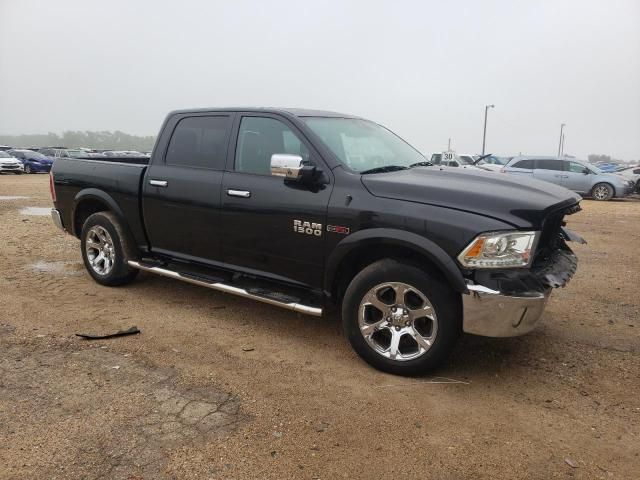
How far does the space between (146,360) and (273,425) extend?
1.35m

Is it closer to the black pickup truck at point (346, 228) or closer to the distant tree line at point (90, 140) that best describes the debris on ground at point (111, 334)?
the black pickup truck at point (346, 228)

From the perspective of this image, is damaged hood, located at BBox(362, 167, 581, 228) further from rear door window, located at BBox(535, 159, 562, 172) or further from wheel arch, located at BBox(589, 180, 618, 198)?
wheel arch, located at BBox(589, 180, 618, 198)

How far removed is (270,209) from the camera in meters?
4.18

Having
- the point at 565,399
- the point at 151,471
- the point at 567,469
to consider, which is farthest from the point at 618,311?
the point at 151,471

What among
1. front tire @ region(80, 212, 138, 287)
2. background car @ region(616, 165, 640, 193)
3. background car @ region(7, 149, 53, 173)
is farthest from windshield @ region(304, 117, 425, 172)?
background car @ region(7, 149, 53, 173)

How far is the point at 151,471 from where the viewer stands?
259cm

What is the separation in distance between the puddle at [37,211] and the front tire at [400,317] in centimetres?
1011

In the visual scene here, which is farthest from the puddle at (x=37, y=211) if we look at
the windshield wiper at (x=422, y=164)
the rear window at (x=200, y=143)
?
the windshield wiper at (x=422, y=164)

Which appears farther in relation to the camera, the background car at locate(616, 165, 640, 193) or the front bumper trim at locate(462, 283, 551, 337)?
the background car at locate(616, 165, 640, 193)

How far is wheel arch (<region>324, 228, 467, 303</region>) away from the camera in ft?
11.0

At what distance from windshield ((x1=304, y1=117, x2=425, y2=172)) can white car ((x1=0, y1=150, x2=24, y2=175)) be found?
30518mm

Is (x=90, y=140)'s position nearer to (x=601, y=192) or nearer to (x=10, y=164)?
(x=10, y=164)

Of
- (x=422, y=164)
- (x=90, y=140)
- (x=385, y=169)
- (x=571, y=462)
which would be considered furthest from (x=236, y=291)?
(x=90, y=140)

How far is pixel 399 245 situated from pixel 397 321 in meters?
0.54
